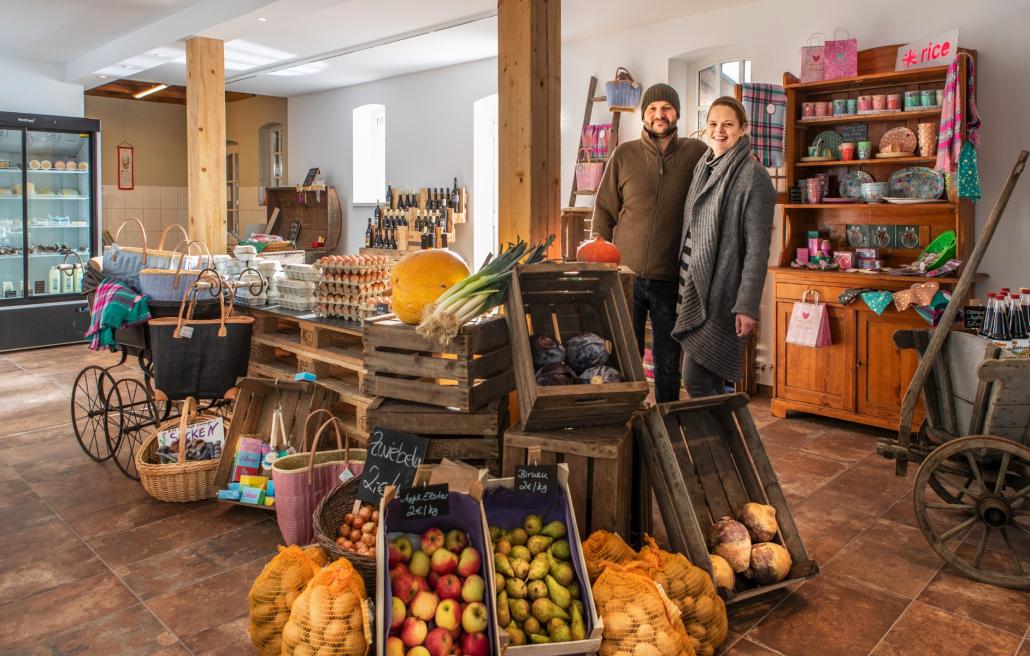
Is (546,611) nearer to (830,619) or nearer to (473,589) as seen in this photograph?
(473,589)

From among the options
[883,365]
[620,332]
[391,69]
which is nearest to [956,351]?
[620,332]

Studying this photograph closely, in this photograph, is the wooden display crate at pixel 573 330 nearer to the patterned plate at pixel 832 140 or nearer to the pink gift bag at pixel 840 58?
the pink gift bag at pixel 840 58

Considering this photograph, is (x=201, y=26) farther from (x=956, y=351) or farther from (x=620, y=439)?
(x=956, y=351)

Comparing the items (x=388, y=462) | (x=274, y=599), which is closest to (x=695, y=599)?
(x=388, y=462)

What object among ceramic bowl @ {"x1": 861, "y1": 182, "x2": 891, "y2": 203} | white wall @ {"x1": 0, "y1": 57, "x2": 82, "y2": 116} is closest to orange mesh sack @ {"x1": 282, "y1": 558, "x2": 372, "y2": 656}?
ceramic bowl @ {"x1": 861, "y1": 182, "x2": 891, "y2": 203}

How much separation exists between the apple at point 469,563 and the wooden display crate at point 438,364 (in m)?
0.68

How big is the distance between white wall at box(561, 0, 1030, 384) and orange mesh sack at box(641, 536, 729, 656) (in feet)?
11.6

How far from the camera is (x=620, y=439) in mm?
2719

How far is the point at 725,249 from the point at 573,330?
799 millimetres

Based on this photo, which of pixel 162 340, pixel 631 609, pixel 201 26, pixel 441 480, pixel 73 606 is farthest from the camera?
pixel 201 26

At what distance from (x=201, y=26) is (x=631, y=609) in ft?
19.6

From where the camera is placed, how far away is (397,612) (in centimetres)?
213

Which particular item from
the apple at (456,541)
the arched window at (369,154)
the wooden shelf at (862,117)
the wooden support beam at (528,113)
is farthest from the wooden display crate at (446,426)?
the arched window at (369,154)

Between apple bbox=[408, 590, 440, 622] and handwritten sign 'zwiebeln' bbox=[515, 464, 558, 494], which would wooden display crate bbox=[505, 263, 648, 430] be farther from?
apple bbox=[408, 590, 440, 622]
